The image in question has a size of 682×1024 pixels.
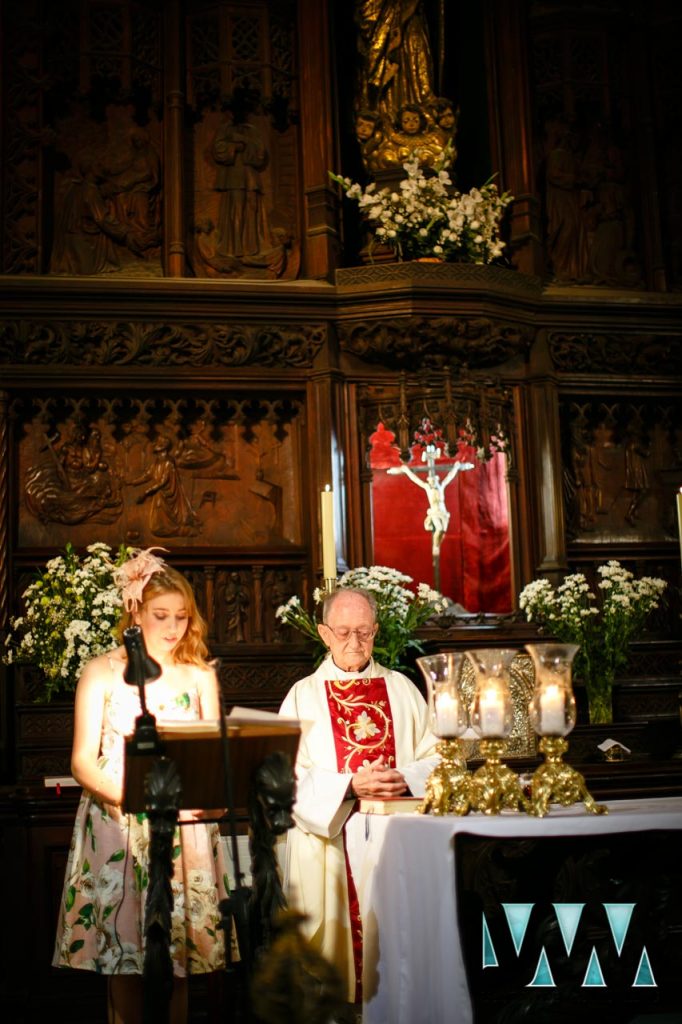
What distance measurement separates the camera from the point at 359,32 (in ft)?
29.9

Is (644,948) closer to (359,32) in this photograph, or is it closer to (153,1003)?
(153,1003)

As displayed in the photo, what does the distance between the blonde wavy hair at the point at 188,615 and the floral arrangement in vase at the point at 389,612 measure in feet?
6.15

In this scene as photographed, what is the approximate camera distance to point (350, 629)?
5039 mm

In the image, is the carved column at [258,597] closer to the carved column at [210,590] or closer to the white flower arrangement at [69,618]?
the carved column at [210,590]

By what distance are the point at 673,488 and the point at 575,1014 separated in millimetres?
4932

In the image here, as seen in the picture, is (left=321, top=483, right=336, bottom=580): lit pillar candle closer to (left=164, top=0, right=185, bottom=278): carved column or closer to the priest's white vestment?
the priest's white vestment

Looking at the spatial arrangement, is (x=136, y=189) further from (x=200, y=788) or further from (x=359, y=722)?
(x=200, y=788)

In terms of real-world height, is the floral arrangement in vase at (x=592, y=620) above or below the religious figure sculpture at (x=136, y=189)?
below

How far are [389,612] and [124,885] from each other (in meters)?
2.76

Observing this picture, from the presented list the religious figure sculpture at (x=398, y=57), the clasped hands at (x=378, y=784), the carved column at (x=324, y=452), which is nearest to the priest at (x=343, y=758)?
the clasped hands at (x=378, y=784)

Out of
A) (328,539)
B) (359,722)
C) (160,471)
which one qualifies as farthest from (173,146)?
(359,722)

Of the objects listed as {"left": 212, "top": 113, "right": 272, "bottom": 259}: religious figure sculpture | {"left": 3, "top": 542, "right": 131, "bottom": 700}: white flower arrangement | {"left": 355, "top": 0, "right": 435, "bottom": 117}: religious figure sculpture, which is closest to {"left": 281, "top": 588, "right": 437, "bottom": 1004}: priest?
{"left": 3, "top": 542, "right": 131, "bottom": 700}: white flower arrangement

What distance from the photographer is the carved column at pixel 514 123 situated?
8633 mm

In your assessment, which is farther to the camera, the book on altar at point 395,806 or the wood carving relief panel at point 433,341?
the wood carving relief panel at point 433,341
